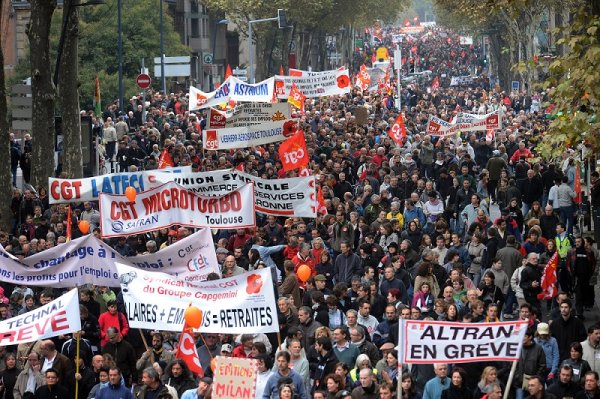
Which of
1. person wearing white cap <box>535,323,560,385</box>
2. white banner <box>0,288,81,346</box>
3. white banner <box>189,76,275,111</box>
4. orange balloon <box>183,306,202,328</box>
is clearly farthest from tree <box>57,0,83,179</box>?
person wearing white cap <box>535,323,560,385</box>

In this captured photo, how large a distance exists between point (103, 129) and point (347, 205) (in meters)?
16.1

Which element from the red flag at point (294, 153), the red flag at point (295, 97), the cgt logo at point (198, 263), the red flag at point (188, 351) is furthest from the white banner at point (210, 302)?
the red flag at point (295, 97)

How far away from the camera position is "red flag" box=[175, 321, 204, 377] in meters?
14.5

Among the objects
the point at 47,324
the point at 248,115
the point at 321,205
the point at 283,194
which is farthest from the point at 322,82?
the point at 47,324

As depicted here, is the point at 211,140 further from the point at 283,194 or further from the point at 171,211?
the point at 171,211

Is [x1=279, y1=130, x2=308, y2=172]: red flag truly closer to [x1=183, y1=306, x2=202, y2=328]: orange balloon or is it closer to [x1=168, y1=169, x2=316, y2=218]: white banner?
[x1=168, y1=169, x2=316, y2=218]: white banner

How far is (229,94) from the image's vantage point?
116 ft

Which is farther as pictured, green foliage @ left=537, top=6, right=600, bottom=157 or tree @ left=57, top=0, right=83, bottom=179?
tree @ left=57, top=0, right=83, bottom=179

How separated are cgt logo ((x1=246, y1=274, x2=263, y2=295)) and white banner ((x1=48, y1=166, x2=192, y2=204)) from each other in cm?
545

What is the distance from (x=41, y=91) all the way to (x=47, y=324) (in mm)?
14422

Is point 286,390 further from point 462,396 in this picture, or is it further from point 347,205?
point 347,205

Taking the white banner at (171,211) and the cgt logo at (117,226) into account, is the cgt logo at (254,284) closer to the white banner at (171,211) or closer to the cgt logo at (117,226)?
the white banner at (171,211)

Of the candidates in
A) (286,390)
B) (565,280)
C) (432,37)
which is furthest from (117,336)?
(432,37)

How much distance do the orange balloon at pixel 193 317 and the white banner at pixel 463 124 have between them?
741 inches
